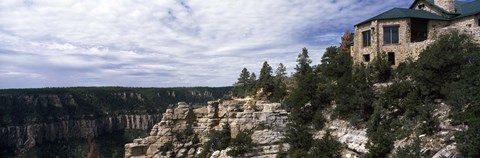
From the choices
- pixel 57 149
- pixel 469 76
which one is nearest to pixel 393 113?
pixel 469 76

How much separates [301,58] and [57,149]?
98.2 metres

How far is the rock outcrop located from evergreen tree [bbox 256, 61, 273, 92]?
213cm

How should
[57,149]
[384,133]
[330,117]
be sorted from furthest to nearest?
[57,149] < [330,117] < [384,133]

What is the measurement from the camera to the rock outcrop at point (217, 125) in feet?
113

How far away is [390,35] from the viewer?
31750 millimetres

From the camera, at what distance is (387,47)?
31.7 metres

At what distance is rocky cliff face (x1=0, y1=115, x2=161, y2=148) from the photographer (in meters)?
115

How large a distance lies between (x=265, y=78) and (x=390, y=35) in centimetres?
1408

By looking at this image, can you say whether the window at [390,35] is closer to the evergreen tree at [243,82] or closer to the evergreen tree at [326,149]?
the evergreen tree at [326,149]

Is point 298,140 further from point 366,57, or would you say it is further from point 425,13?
point 425,13

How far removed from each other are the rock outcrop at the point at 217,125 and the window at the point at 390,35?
9964mm

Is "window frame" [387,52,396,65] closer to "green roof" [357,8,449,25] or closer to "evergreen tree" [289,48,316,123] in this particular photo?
"green roof" [357,8,449,25]

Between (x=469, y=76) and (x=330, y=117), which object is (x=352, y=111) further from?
(x=469, y=76)

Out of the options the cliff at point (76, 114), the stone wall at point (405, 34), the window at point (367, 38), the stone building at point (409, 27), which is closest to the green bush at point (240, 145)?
the stone building at point (409, 27)
